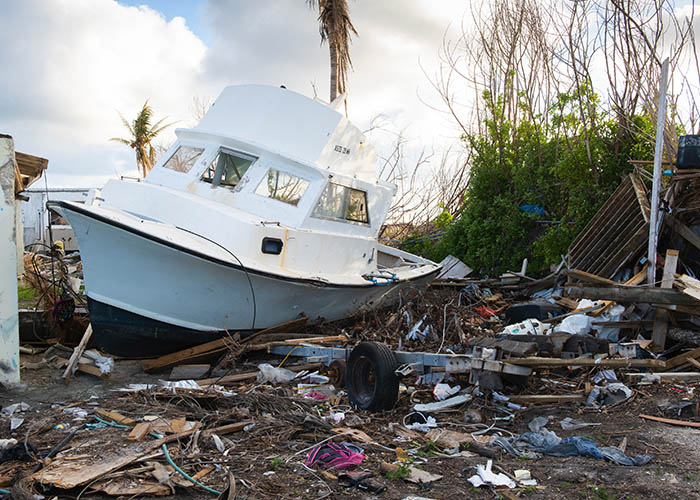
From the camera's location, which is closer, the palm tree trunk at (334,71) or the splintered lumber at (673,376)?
the splintered lumber at (673,376)

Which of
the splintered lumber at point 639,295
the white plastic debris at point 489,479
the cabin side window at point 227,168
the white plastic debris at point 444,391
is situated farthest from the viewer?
the cabin side window at point 227,168

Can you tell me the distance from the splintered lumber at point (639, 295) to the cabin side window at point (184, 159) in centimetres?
576

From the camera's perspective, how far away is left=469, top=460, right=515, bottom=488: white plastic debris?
343 centimetres

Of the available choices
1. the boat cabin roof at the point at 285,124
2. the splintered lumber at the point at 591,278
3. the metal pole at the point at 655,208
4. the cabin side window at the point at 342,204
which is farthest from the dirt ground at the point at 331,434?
the boat cabin roof at the point at 285,124

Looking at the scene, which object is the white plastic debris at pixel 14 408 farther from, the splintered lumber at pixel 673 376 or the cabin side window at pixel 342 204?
the splintered lumber at pixel 673 376

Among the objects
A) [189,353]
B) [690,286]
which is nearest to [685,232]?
[690,286]

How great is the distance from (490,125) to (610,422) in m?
9.73

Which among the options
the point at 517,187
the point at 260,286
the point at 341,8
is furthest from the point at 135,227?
the point at 341,8

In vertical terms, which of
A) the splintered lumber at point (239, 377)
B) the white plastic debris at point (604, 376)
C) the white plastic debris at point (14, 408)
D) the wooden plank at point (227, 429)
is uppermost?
the white plastic debris at point (604, 376)

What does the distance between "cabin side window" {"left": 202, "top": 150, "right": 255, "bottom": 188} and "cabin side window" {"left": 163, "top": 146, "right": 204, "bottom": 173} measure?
339 mm

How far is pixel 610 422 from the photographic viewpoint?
466 cm

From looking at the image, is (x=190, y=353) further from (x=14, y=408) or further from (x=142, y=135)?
(x=142, y=135)

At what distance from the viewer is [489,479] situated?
3.47m

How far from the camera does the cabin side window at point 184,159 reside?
27.3ft
